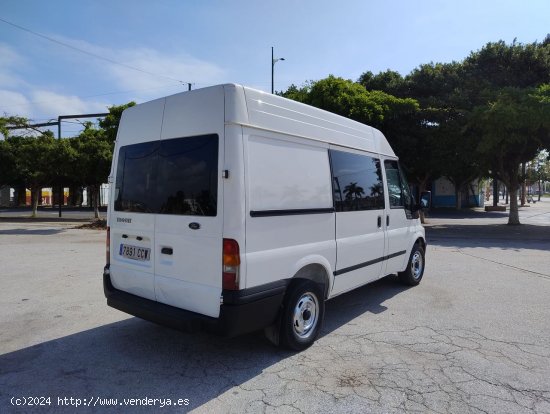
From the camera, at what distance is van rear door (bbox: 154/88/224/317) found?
3633 millimetres

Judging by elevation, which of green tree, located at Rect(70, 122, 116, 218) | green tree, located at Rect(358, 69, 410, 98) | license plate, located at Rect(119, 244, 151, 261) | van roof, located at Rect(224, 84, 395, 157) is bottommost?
license plate, located at Rect(119, 244, 151, 261)

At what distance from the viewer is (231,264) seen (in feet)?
11.6

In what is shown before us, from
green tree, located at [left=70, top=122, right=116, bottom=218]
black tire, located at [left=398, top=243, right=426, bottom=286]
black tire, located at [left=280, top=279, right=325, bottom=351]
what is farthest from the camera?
green tree, located at [left=70, top=122, right=116, bottom=218]

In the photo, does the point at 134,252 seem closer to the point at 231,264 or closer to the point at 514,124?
the point at 231,264

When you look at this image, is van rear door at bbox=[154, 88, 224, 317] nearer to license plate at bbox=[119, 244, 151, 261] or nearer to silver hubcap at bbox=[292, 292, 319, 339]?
license plate at bbox=[119, 244, 151, 261]

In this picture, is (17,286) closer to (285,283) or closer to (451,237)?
(285,283)

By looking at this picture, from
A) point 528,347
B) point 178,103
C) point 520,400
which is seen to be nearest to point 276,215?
point 178,103

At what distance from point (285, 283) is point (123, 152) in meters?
2.33

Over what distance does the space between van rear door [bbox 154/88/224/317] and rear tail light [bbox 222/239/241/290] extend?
57 millimetres

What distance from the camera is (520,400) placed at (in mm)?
3262

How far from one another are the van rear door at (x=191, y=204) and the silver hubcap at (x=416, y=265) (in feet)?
14.5

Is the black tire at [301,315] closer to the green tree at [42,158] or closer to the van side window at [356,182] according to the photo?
the van side window at [356,182]

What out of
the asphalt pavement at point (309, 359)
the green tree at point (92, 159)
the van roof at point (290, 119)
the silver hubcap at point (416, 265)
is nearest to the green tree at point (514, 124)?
the asphalt pavement at point (309, 359)

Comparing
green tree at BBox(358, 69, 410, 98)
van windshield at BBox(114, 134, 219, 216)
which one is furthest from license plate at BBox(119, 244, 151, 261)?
green tree at BBox(358, 69, 410, 98)
